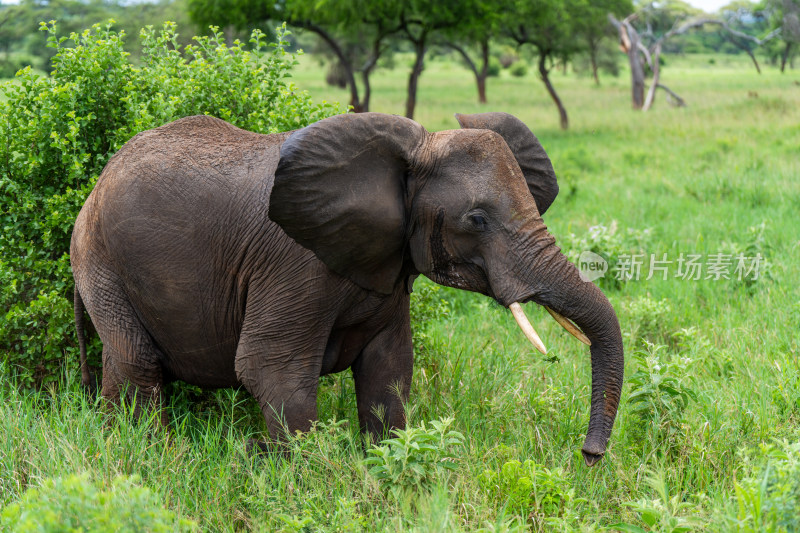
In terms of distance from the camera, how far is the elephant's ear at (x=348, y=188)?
340cm

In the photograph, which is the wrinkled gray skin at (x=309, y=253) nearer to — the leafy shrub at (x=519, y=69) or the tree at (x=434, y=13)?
the tree at (x=434, y=13)

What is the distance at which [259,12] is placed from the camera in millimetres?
20609

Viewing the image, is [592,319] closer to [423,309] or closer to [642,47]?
[423,309]

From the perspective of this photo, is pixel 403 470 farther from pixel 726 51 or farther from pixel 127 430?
Answer: pixel 726 51

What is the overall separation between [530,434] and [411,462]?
1.03 metres

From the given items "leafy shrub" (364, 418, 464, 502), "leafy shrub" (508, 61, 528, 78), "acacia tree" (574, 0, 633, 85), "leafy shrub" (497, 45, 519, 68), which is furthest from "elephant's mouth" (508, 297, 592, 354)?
"leafy shrub" (497, 45, 519, 68)

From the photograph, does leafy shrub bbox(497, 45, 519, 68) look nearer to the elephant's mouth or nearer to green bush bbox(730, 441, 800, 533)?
the elephant's mouth

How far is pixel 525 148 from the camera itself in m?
4.00

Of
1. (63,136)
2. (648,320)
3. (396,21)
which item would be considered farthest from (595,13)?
(63,136)

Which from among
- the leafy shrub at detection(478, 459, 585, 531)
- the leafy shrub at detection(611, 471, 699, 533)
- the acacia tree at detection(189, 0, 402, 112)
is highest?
the acacia tree at detection(189, 0, 402, 112)

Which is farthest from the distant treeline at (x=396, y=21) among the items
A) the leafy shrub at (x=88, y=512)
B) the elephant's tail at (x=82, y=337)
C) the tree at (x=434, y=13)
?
the leafy shrub at (x=88, y=512)

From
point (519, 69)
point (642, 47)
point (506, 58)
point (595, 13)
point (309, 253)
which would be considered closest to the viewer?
point (309, 253)

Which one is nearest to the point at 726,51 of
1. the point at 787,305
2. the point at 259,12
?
the point at 259,12

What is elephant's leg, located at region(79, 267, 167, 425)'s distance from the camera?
4.14 m
